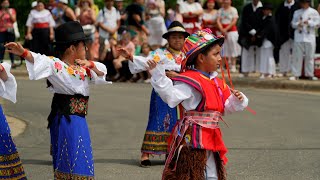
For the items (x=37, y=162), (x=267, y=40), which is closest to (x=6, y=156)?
(x=37, y=162)

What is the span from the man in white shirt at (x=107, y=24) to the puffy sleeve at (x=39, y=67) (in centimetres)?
1291

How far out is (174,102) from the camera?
7.25m

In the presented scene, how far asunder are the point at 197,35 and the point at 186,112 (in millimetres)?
623

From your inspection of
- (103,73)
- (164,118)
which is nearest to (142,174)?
(164,118)

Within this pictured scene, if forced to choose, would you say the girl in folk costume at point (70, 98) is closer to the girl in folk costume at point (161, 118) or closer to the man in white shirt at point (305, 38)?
the girl in folk costume at point (161, 118)

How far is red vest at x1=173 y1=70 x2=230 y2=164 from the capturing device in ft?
24.1

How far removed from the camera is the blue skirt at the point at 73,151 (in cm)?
782

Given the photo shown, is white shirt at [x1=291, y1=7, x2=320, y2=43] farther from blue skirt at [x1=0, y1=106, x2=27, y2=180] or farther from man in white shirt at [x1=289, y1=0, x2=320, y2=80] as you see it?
blue skirt at [x1=0, y1=106, x2=27, y2=180]

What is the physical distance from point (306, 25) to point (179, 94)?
11.5 metres

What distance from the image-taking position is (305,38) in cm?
1853

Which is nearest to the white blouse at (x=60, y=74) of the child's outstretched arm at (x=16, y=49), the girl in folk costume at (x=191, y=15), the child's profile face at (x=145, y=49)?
the child's outstretched arm at (x=16, y=49)

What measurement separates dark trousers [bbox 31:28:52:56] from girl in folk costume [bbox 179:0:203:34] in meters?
3.28

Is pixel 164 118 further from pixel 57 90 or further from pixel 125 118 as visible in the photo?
pixel 125 118

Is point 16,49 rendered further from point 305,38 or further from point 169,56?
point 305,38
